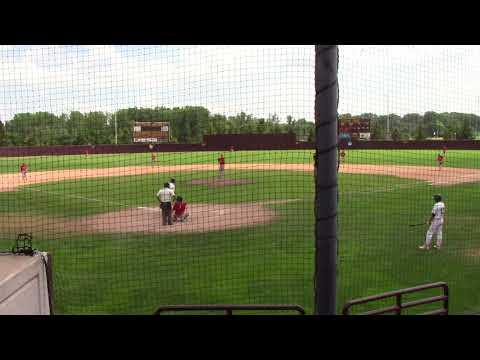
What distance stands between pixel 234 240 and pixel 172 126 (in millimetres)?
21642

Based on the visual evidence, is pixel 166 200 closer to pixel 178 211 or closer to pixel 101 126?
pixel 178 211

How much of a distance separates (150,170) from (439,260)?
2040 cm

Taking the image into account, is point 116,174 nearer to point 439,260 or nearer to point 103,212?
point 103,212

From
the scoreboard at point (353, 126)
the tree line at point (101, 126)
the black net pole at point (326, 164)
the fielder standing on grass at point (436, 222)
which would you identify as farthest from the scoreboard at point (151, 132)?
the black net pole at point (326, 164)

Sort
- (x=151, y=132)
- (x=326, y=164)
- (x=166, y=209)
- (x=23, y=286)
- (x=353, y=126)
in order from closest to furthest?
(x=23, y=286) < (x=326, y=164) < (x=166, y=209) < (x=353, y=126) < (x=151, y=132)

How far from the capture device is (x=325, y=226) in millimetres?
3186

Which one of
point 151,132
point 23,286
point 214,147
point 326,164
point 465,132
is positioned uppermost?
point 151,132

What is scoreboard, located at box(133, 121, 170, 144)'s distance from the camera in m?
30.8

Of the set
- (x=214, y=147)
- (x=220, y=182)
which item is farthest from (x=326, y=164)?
(x=214, y=147)

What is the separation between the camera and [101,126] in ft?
105

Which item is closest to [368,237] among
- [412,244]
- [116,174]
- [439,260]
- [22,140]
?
[412,244]

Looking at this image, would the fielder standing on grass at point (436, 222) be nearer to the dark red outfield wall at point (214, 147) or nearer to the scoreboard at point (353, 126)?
the scoreboard at point (353, 126)

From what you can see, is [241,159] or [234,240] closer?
[234,240]
